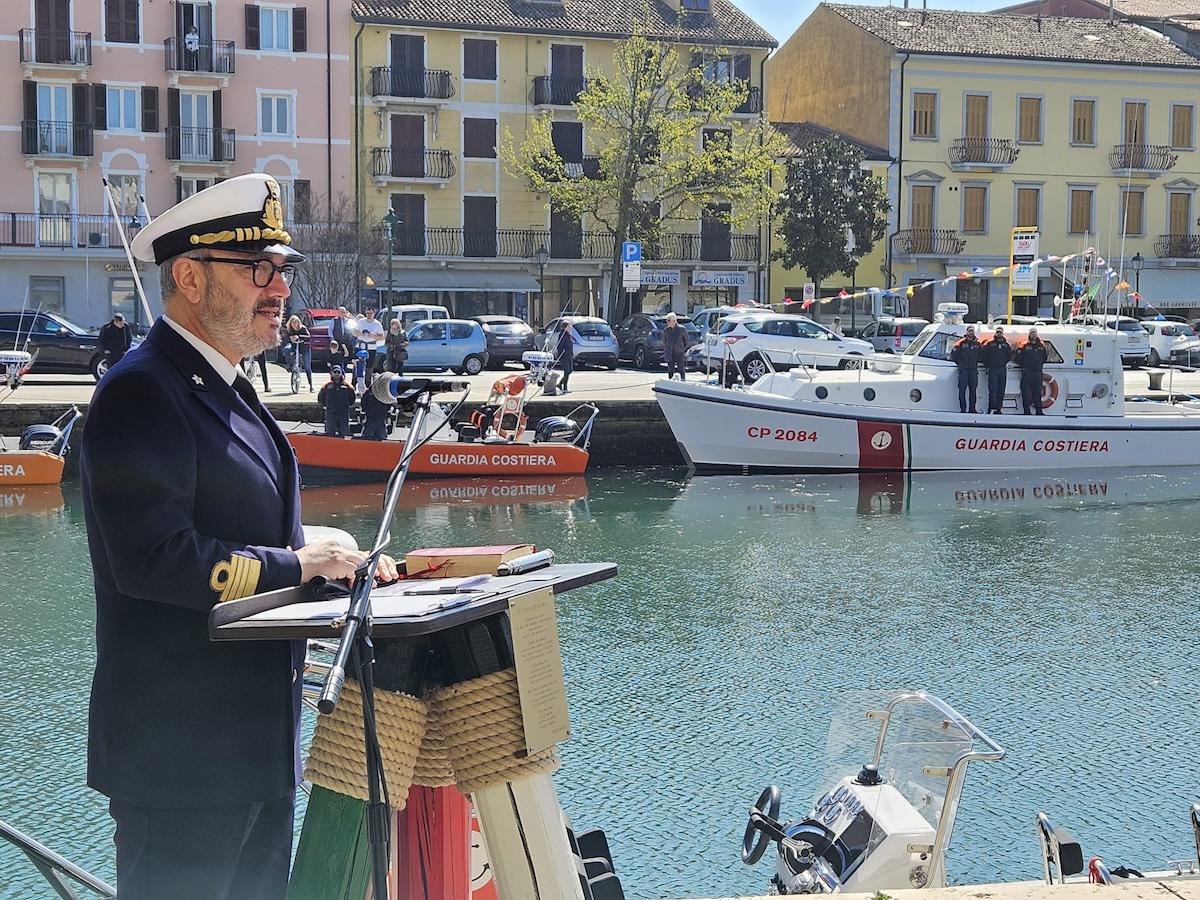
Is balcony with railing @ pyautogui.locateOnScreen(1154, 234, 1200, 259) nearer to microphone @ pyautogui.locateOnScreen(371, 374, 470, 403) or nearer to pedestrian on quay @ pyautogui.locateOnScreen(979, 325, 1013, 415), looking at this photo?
pedestrian on quay @ pyautogui.locateOnScreen(979, 325, 1013, 415)

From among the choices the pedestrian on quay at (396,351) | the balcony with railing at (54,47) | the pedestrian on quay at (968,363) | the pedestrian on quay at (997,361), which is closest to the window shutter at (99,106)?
the balcony with railing at (54,47)

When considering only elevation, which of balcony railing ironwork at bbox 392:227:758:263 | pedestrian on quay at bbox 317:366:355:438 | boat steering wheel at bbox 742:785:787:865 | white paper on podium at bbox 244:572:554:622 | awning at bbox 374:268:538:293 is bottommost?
boat steering wheel at bbox 742:785:787:865

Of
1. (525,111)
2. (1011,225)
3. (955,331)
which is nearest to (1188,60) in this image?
(1011,225)

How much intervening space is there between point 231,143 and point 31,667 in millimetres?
37468

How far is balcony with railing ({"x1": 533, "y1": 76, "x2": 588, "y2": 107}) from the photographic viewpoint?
48531mm

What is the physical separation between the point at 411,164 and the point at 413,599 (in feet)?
150

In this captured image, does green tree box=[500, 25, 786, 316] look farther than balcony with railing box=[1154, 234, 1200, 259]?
No

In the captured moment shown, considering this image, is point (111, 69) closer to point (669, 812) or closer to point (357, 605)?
point (669, 812)

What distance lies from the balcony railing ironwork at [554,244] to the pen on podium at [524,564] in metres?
44.5

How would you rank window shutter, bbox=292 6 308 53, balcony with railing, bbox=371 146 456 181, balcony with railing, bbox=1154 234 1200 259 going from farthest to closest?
balcony with railing, bbox=1154 234 1200 259 < balcony with railing, bbox=371 146 456 181 < window shutter, bbox=292 6 308 53

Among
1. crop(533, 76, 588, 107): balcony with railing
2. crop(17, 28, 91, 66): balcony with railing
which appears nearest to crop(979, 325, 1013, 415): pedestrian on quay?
crop(533, 76, 588, 107): balcony with railing

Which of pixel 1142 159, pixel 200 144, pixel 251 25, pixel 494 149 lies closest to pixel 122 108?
pixel 200 144

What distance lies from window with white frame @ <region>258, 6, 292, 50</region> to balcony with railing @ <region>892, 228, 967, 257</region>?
66.8 ft

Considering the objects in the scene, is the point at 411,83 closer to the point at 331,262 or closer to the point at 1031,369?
the point at 331,262
